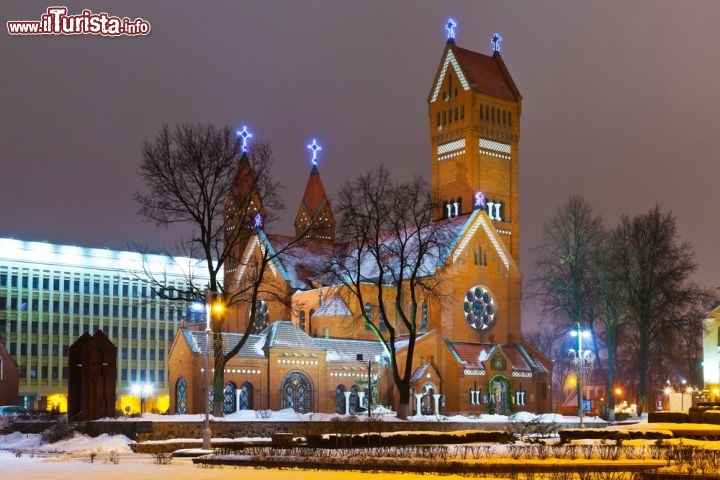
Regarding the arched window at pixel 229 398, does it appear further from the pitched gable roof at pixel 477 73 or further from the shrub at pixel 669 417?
the pitched gable roof at pixel 477 73

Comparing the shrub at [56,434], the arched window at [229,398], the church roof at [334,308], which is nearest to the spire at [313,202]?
the church roof at [334,308]

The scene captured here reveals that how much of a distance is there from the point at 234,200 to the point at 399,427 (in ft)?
50.5

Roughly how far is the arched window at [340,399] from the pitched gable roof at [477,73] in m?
34.9

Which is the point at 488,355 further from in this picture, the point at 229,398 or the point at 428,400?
the point at 229,398

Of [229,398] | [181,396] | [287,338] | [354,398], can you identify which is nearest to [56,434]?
[229,398]

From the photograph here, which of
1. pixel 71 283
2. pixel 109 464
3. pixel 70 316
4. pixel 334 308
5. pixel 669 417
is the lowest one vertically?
pixel 109 464

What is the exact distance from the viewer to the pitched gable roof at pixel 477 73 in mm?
101312

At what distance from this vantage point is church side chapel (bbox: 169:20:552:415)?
244ft

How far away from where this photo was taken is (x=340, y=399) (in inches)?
3039

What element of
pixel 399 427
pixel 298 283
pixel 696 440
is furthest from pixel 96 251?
pixel 696 440

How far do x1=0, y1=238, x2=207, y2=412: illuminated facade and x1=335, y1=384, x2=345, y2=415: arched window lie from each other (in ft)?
151

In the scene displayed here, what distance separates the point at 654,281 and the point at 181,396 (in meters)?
32.2

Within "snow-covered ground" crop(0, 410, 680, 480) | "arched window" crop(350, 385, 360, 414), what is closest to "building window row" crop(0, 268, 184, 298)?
"arched window" crop(350, 385, 360, 414)

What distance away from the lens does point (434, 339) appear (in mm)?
81438
